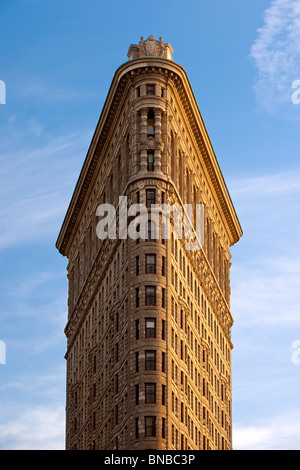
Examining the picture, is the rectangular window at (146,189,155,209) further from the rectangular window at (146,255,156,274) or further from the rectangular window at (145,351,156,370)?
the rectangular window at (145,351,156,370)

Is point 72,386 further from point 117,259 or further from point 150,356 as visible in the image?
point 150,356

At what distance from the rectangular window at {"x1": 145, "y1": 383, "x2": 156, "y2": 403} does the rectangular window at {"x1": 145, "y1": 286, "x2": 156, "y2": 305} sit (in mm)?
9880

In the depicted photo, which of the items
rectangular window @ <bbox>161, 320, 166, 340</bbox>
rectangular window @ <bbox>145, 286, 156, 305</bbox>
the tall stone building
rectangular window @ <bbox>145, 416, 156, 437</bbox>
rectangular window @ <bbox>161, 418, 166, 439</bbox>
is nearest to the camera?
rectangular window @ <bbox>145, 416, 156, 437</bbox>

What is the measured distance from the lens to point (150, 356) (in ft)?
417

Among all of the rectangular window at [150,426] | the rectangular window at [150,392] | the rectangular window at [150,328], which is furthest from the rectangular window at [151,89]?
the rectangular window at [150,426]

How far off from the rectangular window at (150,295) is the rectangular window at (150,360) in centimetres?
609

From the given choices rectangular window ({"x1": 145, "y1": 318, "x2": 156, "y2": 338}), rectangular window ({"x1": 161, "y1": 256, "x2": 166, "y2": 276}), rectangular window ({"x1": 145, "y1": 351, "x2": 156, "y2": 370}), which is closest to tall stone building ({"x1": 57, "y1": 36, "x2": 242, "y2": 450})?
rectangular window ({"x1": 145, "y1": 318, "x2": 156, "y2": 338})

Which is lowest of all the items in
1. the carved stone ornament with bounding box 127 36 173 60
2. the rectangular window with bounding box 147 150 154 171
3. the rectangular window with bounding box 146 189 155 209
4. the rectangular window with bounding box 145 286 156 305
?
the rectangular window with bounding box 145 286 156 305

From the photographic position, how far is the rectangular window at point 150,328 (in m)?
128

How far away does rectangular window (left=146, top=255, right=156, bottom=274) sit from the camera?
431 ft

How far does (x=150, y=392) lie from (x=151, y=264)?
15.5 metres

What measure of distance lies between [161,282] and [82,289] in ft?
141

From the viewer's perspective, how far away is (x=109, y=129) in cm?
15675

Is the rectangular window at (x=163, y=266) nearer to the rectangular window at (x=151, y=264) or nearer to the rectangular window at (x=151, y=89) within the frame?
the rectangular window at (x=151, y=264)
